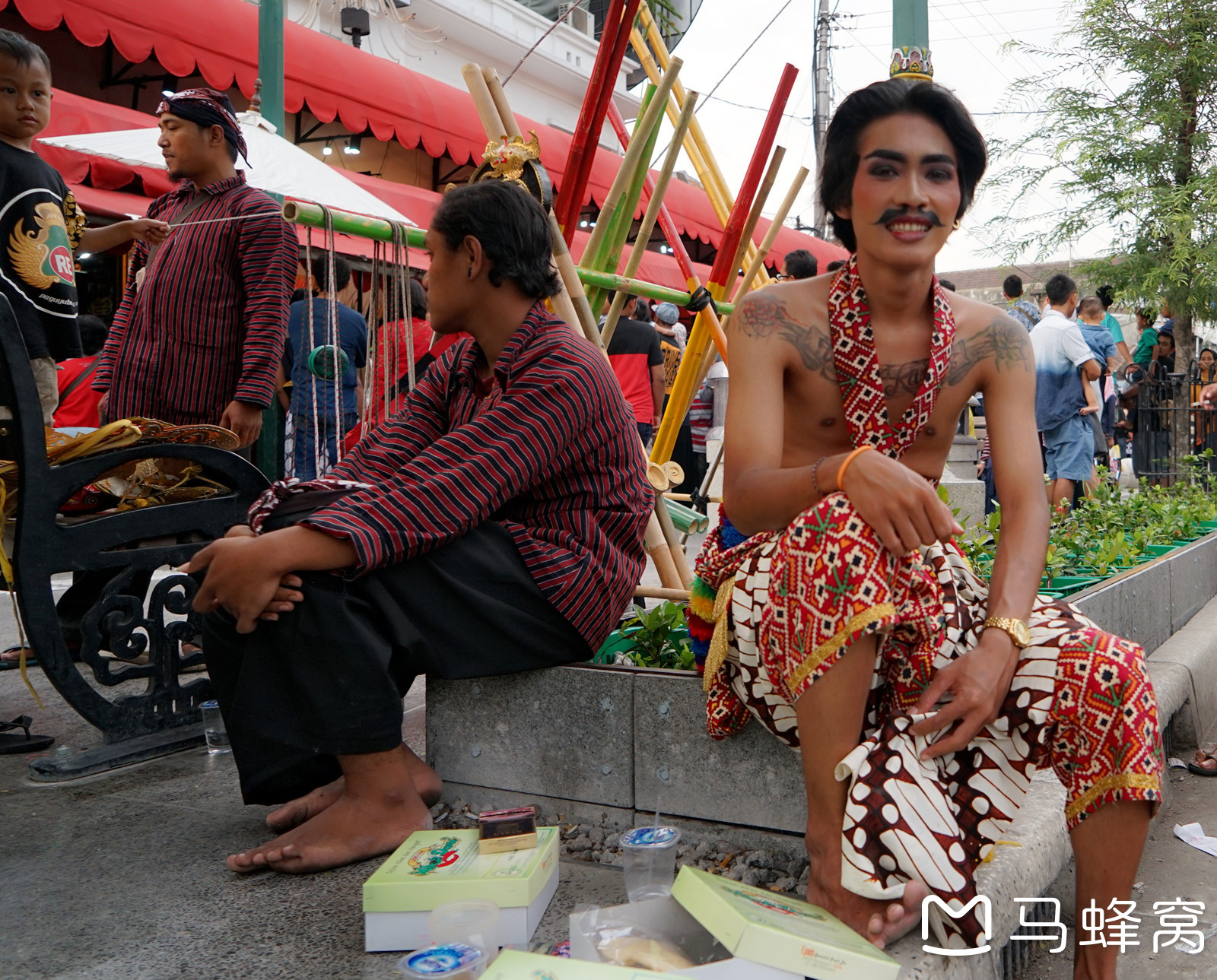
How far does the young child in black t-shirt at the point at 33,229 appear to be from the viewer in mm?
3057

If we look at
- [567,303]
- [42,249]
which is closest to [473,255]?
[567,303]

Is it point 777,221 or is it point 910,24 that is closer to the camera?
point 910,24

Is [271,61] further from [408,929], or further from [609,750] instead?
[408,929]

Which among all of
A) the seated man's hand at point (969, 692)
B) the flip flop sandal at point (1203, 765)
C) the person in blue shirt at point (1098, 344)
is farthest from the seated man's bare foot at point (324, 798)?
the person in blue shirt at point (1098, 344)

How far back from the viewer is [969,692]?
1730mm

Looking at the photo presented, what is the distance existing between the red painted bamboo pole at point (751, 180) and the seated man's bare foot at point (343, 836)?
220 cm

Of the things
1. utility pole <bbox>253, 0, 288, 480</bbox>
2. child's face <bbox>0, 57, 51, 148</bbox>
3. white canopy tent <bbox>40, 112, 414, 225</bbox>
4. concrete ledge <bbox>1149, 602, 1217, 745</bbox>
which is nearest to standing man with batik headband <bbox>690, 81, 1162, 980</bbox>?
concrete ledge <bbox>1149, 602, 1217, 745</bbox>

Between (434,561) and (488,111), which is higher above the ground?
(488,111)

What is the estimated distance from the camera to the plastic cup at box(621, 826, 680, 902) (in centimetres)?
197

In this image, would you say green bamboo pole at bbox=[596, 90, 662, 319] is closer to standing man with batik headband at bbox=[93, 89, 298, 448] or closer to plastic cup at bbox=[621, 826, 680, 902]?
standing man with batik headband at bbox=[93, 89, 298, 448]

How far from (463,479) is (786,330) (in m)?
0.72

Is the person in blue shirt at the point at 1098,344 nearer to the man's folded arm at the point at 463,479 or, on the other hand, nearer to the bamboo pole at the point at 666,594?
the bamboo pole at the point at 666,594

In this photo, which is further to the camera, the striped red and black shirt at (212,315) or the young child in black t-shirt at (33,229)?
the striped red and black shirt at (212,315)

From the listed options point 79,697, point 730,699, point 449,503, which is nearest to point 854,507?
point 730,699
